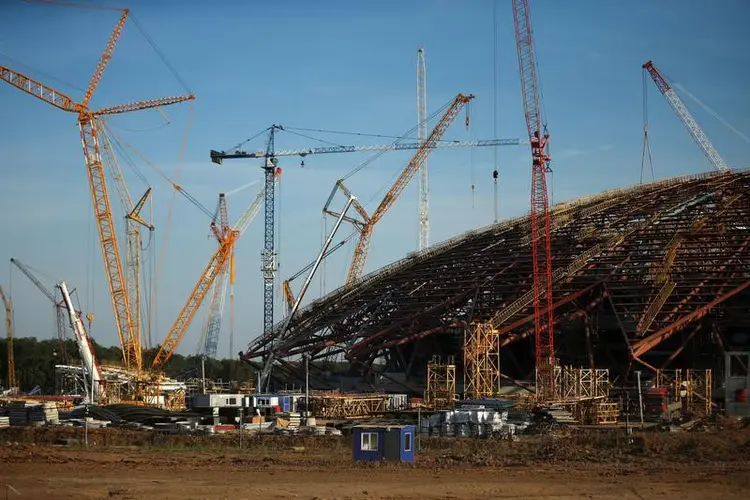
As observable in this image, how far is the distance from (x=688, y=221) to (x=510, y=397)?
31.1m

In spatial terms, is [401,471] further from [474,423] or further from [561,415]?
[561,415]

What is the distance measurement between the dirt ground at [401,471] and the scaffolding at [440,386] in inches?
1018

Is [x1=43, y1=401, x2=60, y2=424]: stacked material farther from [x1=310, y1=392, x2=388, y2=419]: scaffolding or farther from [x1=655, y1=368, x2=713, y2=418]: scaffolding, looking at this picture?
[x1=655, y1=368, x2=713, y2=418]: scaffolding

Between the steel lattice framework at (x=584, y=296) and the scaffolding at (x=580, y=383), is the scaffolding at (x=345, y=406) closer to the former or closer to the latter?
the steel lattice framework at (x=584, y=296)

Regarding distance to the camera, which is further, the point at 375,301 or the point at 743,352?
the point at 375,301

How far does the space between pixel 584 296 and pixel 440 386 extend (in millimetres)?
15369

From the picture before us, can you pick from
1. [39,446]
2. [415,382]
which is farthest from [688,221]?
[39,446]

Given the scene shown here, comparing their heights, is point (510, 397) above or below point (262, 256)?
below

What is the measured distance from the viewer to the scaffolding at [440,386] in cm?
8321

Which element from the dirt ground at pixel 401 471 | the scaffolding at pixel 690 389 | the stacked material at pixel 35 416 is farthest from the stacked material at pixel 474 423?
the stacked material at pixel 35 416

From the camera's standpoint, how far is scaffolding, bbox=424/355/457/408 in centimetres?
8321

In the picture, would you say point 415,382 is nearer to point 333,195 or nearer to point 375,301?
point 375,301

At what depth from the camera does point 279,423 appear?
2680 inches

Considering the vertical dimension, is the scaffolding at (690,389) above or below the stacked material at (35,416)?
above
